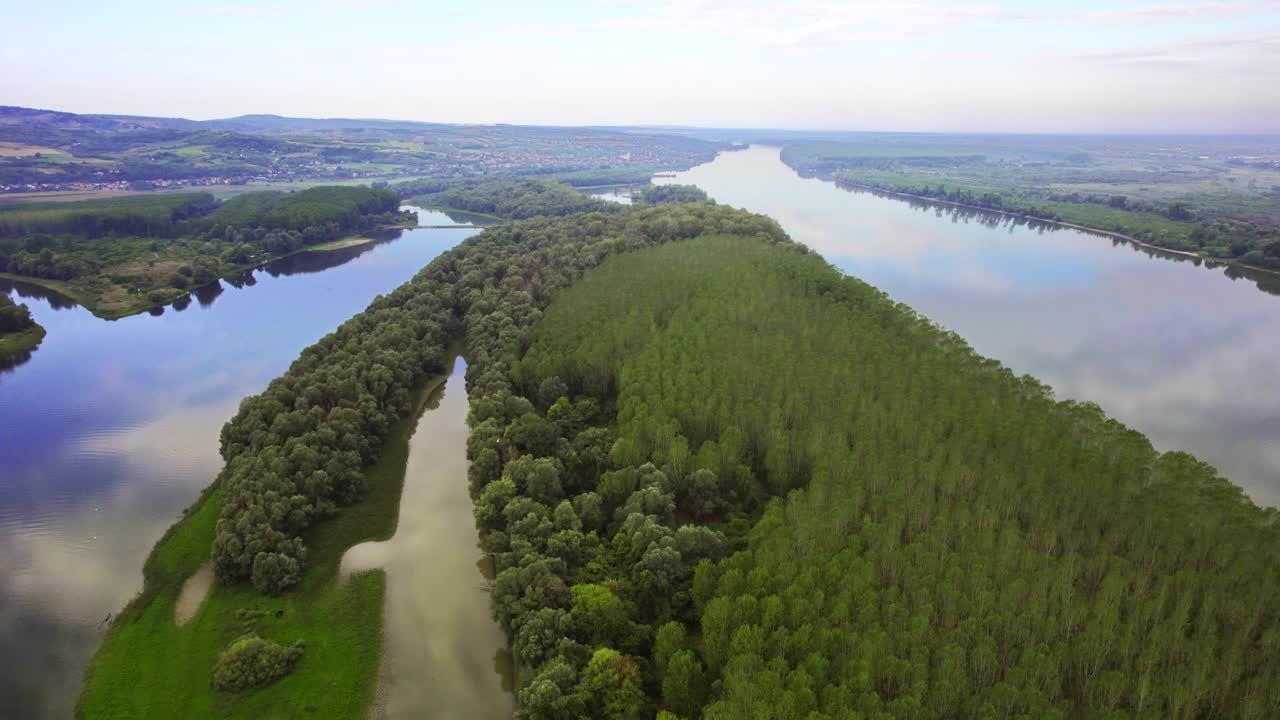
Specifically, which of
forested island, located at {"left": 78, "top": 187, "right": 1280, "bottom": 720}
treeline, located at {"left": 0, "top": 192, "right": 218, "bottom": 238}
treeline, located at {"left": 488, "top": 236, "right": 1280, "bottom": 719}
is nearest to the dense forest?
A: forested island, located at {"left": 78, "top": 187, "right": 1280, "bottom": 720}

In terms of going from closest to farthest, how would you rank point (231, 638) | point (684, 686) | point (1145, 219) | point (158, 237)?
point (684, 686) → point (231, 638) → point (158, 237) → point (1145, 219)

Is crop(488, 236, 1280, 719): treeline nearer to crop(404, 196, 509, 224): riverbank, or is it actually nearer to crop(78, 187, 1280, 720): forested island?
crop(78, 187, 1280, 720): forested island

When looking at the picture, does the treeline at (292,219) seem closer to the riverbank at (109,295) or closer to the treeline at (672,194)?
the riverbank at (109,295)

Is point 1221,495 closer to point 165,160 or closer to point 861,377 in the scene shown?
point 861,377

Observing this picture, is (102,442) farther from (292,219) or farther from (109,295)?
(292,219)

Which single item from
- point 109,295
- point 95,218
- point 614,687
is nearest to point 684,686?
point 614,687

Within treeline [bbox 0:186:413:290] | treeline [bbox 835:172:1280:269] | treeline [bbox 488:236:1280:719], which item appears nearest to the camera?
treeline [bbox 488:236:1280:719]

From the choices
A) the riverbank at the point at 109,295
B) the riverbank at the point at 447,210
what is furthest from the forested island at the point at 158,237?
the riverbank at the point at 447,210
